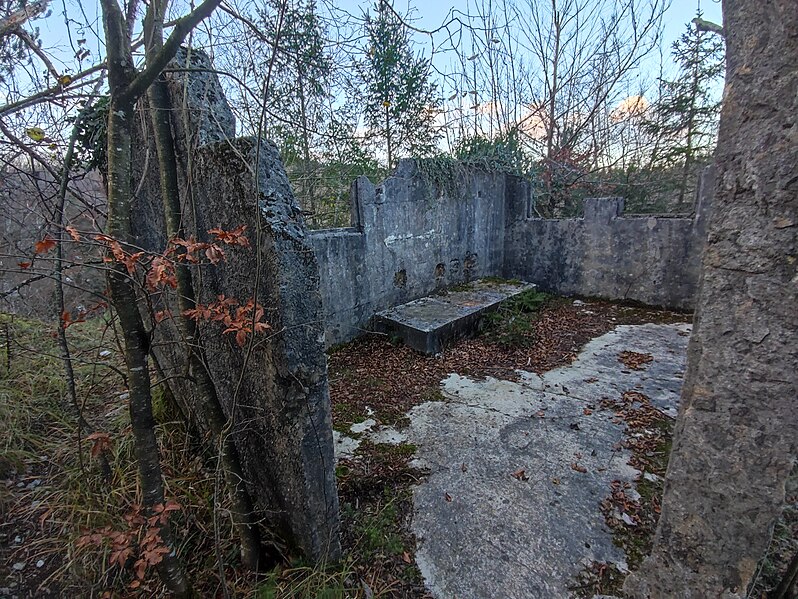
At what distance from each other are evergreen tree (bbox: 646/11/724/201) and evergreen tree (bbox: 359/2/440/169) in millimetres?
5045

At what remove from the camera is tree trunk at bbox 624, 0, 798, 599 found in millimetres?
941

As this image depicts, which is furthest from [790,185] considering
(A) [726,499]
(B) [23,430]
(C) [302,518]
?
(B) [23,430]

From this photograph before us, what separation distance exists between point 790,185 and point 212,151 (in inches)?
79.0

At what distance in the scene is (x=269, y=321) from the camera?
1.68m

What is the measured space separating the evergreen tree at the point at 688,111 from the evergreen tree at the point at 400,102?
5.05 meters

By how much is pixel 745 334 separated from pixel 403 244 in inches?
179

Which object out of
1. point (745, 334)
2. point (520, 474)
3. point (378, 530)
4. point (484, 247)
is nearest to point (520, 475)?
point (520, 474)

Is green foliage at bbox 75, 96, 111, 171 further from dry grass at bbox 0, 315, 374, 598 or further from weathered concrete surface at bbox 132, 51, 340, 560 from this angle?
dry grass at bbox 0, 315, 374, 598

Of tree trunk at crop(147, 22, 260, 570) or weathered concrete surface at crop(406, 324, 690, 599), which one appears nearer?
tree trunk at crop(147, 22, 260, 570)

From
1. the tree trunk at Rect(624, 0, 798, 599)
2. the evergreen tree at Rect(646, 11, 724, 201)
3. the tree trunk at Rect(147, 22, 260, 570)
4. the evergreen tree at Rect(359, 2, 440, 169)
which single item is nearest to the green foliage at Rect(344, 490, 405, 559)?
the tree trunk at Rect(147, 22, 260, 570)

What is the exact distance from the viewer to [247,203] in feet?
5.37

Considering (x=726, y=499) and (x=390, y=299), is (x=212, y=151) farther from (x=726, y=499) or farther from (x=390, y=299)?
(x=390, y=299)

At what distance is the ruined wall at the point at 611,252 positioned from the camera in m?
5.57

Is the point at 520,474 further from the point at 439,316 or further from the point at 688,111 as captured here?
the point at 688,111
